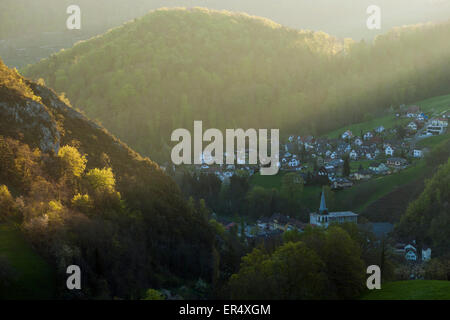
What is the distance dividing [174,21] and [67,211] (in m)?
163

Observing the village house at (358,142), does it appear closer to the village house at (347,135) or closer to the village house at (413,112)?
the village house at (347,135)

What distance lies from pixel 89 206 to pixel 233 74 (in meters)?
148

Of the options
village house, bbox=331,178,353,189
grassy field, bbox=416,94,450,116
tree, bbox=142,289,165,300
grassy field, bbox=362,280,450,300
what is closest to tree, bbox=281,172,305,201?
village house, bbox=331,178,353,189

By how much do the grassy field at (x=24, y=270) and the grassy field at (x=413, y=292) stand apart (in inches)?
581

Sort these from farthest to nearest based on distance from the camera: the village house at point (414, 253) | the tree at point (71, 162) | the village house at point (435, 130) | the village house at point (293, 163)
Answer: the village house at point (435, 130)
the village house at point (293, 163)
the village house at point (414, 253)
the tree at point (71, 162)

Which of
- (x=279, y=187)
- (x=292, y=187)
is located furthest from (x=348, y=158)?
(x=292, y=187)

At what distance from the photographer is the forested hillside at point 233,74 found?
13900cm

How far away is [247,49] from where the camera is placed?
180 m

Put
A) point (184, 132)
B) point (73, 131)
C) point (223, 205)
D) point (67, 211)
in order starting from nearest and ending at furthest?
point (67, 211) → point (73, 131) → point (223, 205) → point (184, 132)

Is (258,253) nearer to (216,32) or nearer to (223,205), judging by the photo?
(223,205)

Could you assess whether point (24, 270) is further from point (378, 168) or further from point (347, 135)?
point (347, 135)

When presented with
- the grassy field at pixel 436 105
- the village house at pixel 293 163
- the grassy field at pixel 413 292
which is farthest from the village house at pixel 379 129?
the grassy field at pixel 413 292

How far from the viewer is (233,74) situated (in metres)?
171

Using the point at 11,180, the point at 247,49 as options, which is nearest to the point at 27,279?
the point at 11,180
